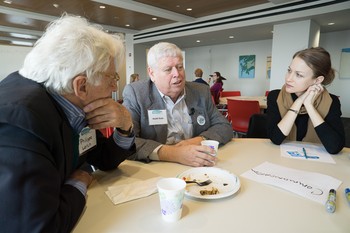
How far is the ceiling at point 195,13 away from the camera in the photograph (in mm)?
5781

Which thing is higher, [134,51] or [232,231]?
[134,51]

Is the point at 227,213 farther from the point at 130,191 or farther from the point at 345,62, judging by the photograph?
the point at 345,62

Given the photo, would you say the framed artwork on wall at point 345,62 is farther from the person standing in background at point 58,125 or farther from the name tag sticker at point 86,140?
the name tag sticker at point 86,140

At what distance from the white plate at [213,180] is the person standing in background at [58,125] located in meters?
0.33

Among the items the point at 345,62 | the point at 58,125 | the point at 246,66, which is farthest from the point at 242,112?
the point at 246,66

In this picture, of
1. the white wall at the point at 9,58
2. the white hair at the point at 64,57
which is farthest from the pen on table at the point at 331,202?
the white wall at the point at 9,58

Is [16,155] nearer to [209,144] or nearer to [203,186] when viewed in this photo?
[203,186]

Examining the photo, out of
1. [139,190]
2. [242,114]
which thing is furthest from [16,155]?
[242,114]

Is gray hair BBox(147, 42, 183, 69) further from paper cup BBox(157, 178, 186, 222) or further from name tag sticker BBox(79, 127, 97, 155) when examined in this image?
paper cup BBox(157, 178, 186, 222)

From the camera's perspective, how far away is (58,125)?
0.73 metres

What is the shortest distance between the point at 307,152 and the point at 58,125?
1.36m

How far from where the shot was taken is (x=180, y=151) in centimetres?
122

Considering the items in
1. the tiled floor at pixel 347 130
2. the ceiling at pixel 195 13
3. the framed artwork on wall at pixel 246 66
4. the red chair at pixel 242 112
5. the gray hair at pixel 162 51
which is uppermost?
the ceiling at pixel 195 13

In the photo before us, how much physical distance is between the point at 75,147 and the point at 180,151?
1.70ft
